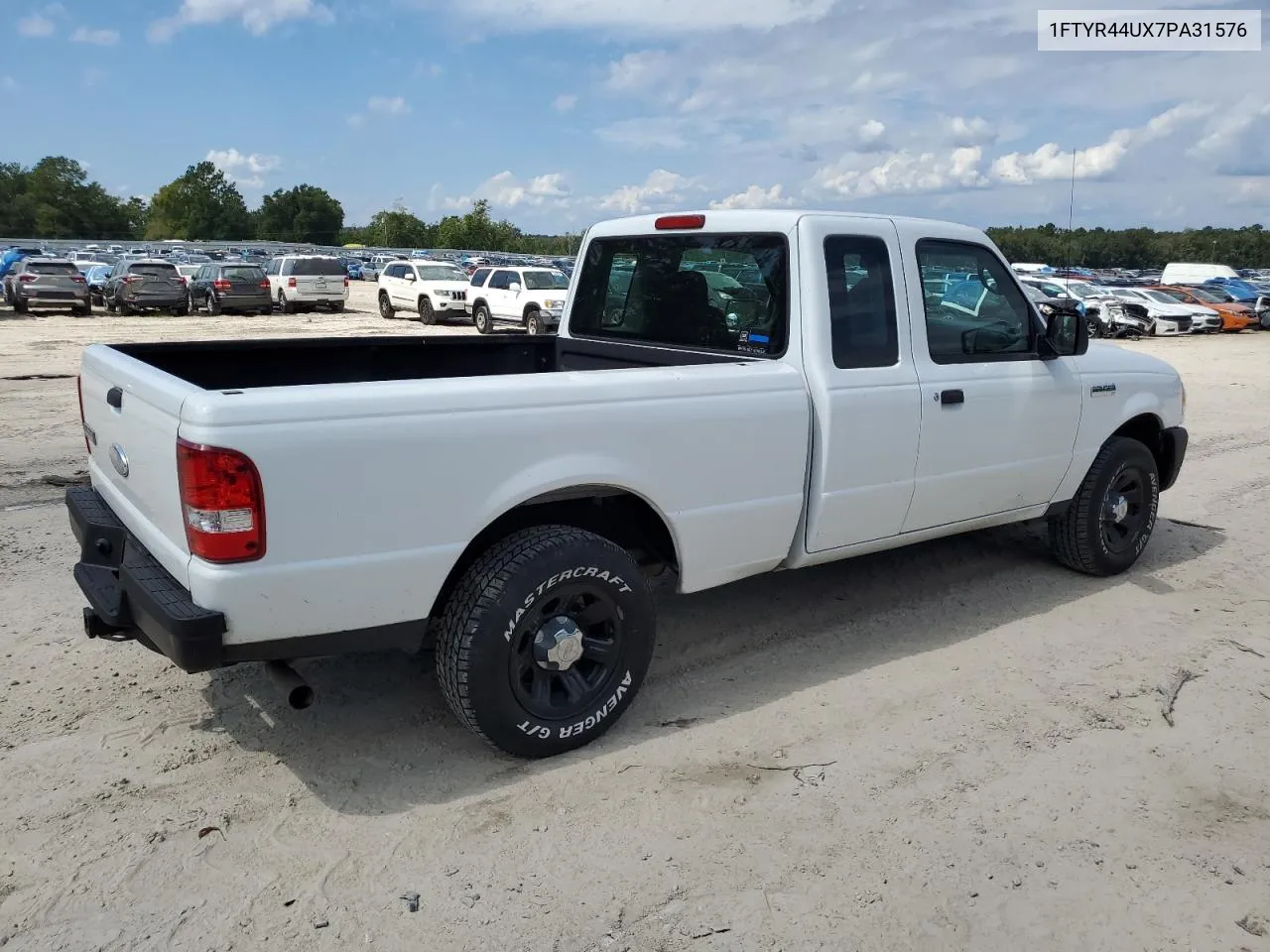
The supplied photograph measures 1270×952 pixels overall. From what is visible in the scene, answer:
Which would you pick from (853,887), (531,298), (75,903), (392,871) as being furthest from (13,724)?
(531,298)

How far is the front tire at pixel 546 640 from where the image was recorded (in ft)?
11.0

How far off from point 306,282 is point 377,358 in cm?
2449

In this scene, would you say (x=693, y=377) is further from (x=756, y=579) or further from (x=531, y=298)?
(x=531, y=298)

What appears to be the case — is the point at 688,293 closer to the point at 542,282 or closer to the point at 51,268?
the point at 542,282

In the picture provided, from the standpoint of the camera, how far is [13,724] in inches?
148

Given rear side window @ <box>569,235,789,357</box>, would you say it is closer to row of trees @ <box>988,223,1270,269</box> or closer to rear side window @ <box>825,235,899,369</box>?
rear side window @ <box>825,235,899,369</box>

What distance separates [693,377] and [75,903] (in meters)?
2.57

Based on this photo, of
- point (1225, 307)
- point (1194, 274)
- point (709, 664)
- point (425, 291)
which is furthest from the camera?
point (1194, 274)

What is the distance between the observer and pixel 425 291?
26.4 m

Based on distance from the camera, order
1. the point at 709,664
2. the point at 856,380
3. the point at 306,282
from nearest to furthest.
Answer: the point at 856,380, the point at 709,664, the point at 306,282

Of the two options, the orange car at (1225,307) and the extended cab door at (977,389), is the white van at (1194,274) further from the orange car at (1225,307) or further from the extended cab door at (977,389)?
the extended cab door at (977,389)

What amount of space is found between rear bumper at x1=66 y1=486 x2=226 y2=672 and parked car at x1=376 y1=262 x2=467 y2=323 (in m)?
22.6

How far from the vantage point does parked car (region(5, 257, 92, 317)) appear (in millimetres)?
26844

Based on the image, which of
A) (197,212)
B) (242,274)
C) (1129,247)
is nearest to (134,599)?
(242,274)
